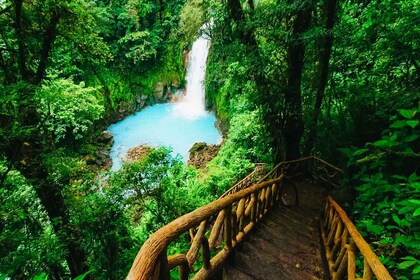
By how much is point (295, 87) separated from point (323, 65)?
2.89 feet

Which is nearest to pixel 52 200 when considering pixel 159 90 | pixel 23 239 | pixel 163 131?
pixel 23 239

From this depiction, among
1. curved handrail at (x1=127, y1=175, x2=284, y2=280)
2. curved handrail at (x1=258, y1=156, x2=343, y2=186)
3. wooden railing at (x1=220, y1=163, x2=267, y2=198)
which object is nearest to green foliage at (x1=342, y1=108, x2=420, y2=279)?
curved handrail at (x1=127, y1=175, x2=284, y2=280)

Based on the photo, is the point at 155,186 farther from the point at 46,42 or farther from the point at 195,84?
the point at 195,84

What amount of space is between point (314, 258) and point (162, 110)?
68.2 ft

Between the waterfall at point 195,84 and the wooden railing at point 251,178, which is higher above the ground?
the waterfall at point 195,84

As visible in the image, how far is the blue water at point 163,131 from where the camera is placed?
18.2 m

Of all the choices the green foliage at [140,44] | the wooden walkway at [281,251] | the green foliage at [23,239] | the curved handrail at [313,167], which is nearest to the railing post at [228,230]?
the wooden walkway at [281,251]

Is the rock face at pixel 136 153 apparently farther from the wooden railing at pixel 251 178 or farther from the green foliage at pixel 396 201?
the green foliage at pixel 396 201

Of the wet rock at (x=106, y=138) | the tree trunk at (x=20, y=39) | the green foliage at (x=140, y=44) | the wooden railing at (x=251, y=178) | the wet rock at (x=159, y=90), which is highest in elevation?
the green foliage at (x=140, y=44)

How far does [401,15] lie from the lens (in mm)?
5863

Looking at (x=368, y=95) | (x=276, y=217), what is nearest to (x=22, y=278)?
(x=276, y=217)

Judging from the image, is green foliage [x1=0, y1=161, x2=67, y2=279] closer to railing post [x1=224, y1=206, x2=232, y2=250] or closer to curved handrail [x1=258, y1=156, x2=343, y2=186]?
railing post [x1=224, y1=206, x2=232, y2=250]

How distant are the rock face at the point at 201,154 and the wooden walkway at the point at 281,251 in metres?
9.40

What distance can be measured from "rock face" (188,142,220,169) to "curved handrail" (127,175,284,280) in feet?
36.0
